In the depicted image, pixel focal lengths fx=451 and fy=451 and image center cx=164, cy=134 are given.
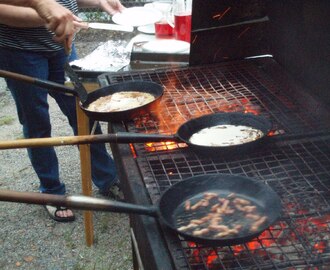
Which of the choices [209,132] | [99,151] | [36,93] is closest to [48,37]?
[36,93]

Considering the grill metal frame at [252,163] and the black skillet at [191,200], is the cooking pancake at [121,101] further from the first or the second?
the black skillet at [191,200]

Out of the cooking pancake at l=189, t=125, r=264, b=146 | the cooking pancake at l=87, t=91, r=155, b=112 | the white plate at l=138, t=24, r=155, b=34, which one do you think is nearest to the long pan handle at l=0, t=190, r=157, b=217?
the cooking pancake at l=189, t=125, r=264, b=146

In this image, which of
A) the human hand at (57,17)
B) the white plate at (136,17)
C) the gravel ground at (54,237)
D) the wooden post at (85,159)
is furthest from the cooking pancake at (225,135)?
the white plate at (136,17)

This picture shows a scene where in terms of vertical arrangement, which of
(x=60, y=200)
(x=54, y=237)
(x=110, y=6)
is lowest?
(x=54, y=237)

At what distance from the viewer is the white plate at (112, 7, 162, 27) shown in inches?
175

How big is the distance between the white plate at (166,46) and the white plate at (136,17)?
0.80 feet

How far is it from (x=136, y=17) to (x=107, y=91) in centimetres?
155

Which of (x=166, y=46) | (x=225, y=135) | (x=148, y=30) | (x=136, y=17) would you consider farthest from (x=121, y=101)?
(x=148, y=30)

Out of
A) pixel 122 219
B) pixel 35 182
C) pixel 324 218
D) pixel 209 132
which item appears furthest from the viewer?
pixel 35 182

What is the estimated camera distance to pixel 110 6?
411 cm

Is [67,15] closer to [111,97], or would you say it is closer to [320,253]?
[111,97]

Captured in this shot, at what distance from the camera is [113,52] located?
14.6 feet

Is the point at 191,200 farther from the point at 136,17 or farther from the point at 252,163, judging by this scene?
the point at 136,17

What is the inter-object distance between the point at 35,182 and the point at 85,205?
11.5 feet
